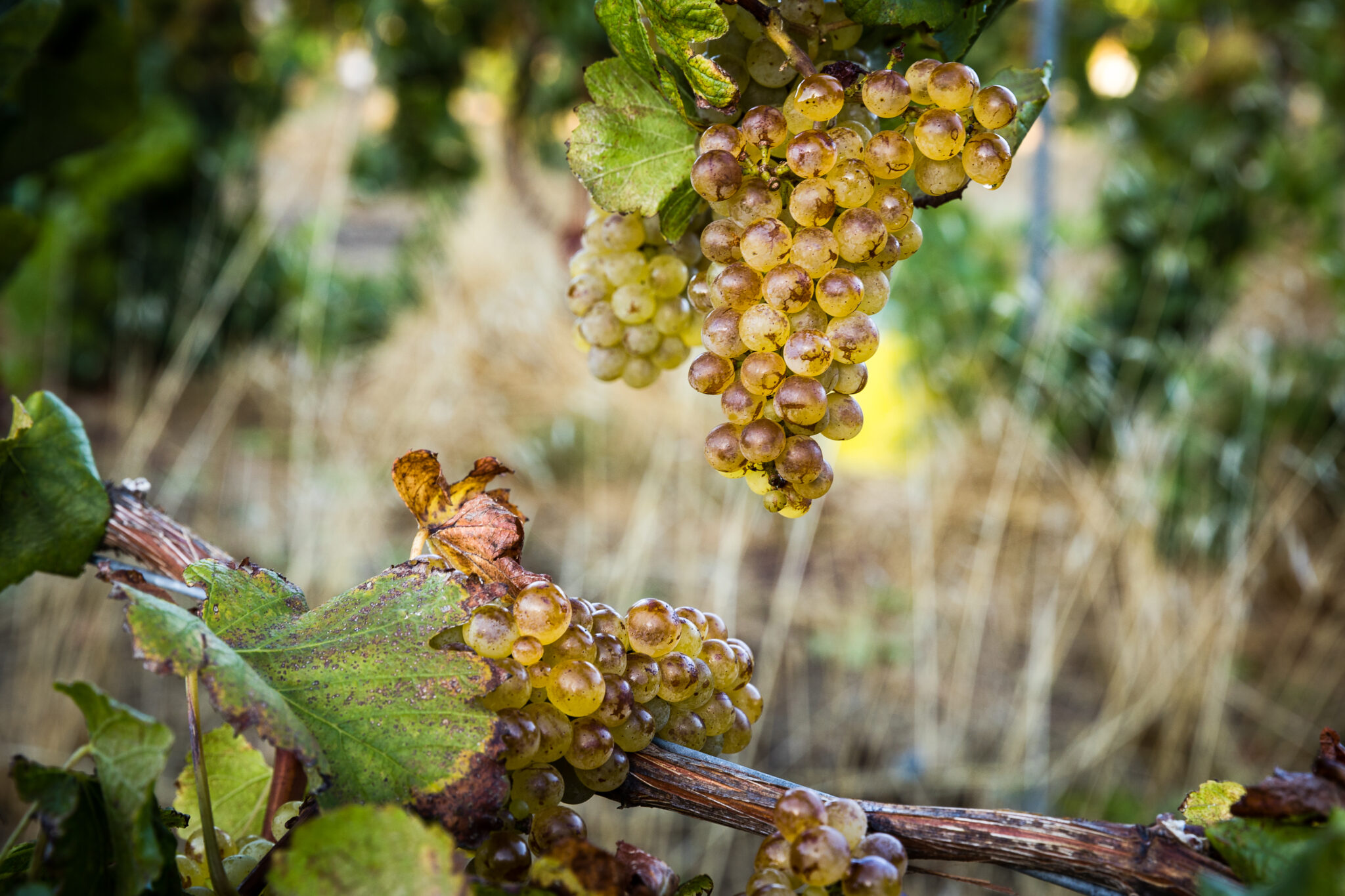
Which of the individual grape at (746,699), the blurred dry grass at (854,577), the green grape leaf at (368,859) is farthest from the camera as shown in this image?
the blurred dry grass at (854,577)

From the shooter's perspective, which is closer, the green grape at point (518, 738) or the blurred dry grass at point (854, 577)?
the green grape at point (518, 738)

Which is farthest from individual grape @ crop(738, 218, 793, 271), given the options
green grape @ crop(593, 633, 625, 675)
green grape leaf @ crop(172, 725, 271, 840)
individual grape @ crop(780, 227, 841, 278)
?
green grape leaf @ crop(172, 725, 271, 840)

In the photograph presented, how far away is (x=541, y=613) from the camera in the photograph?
245mm

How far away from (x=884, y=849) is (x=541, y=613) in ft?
0.32

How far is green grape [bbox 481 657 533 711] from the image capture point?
25 centimetres

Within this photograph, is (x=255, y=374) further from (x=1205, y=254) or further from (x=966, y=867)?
(x=1205, y=254)

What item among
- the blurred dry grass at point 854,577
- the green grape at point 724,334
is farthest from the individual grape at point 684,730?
the blurred dry grass at point 854,577

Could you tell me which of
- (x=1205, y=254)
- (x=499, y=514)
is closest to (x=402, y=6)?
(x=1205, y=254)

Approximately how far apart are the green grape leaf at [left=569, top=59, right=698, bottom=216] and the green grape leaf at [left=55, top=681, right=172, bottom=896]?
0.18m

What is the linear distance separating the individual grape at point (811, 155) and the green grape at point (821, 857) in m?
0.16

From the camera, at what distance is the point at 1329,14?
2.07m

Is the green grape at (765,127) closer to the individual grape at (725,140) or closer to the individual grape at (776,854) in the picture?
the individual grape at (725,140)

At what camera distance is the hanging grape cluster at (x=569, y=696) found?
0.24 m

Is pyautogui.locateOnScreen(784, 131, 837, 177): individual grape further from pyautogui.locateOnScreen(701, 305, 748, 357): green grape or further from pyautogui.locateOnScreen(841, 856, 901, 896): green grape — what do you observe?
pyautogui.locateOnScreen(841, 856, 901, 896): green grape
